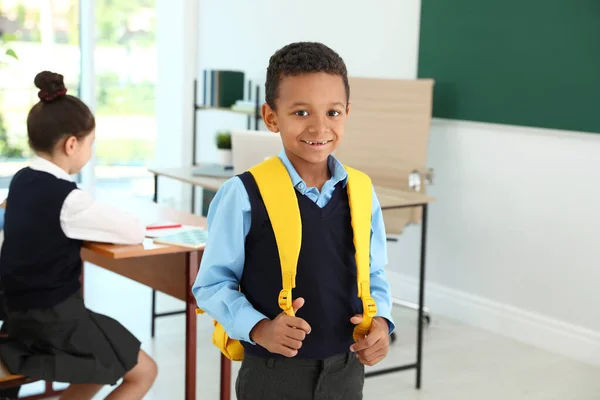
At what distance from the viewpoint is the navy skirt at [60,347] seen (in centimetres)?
228

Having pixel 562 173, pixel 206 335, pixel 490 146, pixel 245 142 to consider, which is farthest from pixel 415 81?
pixel 206 335

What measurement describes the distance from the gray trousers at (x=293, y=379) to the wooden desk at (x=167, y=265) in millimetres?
944

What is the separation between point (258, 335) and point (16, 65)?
537 centimetres

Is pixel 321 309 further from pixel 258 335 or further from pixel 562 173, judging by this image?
pixel 562 173

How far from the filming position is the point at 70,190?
7.64 feet

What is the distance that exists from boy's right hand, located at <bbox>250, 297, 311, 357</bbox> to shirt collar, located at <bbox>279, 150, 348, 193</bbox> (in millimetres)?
226

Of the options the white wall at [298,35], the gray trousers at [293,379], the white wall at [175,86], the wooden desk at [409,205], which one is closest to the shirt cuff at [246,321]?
the gray trousers at [293,379]

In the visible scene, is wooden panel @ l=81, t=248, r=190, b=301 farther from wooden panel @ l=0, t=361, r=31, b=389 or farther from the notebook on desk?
wooden panel @ l=0, t=361, r=31, b=389

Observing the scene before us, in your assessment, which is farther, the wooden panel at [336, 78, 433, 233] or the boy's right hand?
the wooden panel at [336, 78, 433, 233]

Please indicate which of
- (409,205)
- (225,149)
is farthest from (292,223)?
(225,149)

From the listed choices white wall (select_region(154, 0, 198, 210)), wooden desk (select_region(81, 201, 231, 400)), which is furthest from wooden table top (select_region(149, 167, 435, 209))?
white wall (select_region(154, 0, 198, 210))

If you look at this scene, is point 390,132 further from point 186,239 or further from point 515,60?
point 186,239

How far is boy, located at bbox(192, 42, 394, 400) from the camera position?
1473 millimetres

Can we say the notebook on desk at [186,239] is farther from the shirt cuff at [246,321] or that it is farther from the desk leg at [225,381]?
the shirt cuff at [246,321]
